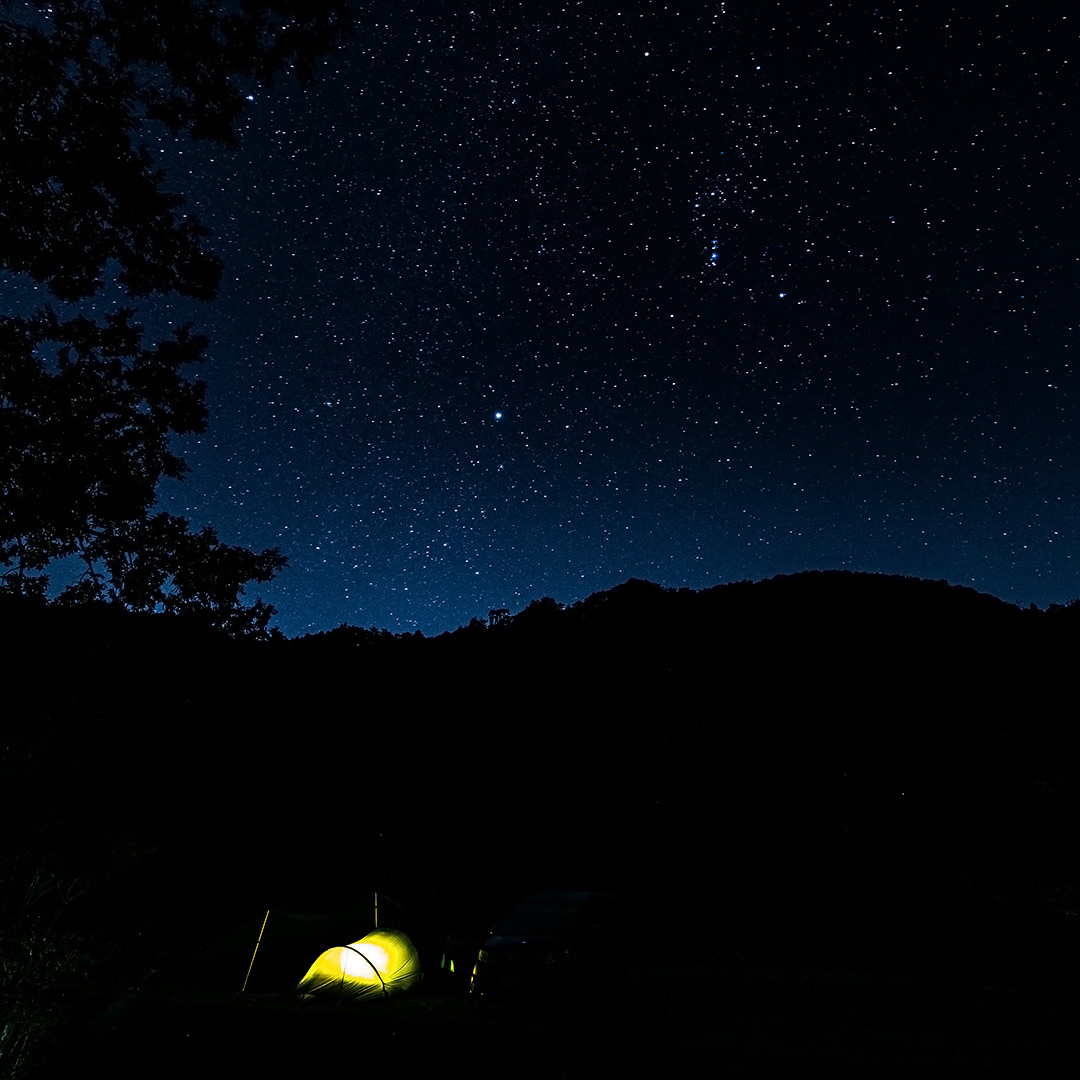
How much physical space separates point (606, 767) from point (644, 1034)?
1978 cm

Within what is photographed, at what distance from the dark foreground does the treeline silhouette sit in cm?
377

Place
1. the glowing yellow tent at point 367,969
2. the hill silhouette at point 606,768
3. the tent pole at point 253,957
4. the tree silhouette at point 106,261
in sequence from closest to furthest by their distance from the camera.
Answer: the tree silhouette at point 106,261
the glowing yellow tent at point 367,969
the tent pole at point 253,957
the hill silhouette at point 606,768

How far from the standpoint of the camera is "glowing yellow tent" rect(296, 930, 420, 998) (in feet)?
38.2

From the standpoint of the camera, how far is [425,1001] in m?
11.6

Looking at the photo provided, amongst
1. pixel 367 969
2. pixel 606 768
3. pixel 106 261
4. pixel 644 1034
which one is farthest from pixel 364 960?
pixel 606 768

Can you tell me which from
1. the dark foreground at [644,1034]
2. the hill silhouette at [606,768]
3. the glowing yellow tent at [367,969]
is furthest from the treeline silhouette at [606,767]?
the glowing yellow tent at [367,969]

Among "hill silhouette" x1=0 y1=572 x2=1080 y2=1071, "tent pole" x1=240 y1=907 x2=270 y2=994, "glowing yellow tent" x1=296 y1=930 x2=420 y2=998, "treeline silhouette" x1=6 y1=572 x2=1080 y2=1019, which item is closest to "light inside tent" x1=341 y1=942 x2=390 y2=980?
"glowing yellow tent" x1=296 y1=930 x2=420 y2=998

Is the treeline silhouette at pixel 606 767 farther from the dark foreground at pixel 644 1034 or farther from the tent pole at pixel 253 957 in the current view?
the dark foreground at pixel 644 1034

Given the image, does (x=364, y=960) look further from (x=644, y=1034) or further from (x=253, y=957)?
(x=644, y=1034)

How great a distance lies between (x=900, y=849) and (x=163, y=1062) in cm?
1959

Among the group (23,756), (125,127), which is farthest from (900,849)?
(125,127)

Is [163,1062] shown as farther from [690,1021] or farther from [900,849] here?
[900,849]

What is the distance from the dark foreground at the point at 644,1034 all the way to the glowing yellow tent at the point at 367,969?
314 mm

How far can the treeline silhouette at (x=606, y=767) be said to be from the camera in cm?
1981
